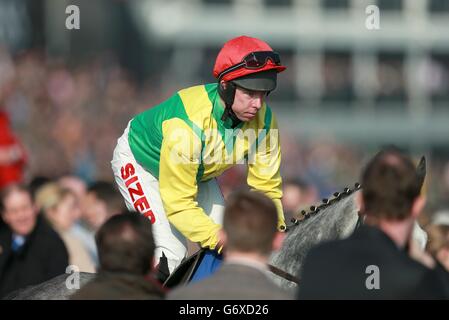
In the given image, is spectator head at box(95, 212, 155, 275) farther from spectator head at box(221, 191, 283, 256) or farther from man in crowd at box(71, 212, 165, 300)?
spectator head at box(221, 191, 283, 256)

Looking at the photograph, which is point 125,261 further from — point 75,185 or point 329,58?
point 329,58

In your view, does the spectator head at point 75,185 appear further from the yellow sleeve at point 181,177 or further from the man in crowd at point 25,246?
the yellow sleeve at point 181,177

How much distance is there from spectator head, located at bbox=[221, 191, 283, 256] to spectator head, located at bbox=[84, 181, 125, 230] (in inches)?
162

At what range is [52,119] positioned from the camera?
13766mm

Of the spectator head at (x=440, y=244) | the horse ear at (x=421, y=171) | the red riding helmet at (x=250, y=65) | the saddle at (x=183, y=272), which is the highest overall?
the red riding helmet at (x=250, y=65)

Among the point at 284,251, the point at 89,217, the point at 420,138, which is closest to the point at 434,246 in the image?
the point at 284,251

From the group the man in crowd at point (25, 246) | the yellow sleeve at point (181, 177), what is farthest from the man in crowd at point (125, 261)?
the man in crowd at point (25, 246)

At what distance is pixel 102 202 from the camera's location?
27.4 ft

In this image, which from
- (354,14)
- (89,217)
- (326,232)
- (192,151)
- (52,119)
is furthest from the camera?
(354,14)

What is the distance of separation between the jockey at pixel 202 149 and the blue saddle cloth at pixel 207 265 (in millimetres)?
13

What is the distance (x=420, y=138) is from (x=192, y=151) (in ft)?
83.7

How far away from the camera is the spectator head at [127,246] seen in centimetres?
418
